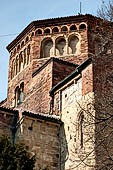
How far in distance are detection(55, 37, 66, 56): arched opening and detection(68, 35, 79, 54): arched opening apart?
13.1 inches

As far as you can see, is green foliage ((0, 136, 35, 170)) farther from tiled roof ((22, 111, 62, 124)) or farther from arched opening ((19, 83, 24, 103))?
arched opening ((19, 83, 24, 103))

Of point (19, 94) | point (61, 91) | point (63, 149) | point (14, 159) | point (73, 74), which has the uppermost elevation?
point (19, 94)

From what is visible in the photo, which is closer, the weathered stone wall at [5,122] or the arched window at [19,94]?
the weathered stone wall at [5,122]

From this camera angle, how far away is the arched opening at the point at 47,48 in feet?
69.5

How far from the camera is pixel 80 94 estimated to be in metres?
16.0

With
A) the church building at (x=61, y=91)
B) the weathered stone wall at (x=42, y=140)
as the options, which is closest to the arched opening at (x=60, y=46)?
the church building at (x=61, y=91)

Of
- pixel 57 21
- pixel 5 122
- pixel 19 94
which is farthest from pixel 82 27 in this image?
pixel 5 122

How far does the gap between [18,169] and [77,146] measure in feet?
13.7

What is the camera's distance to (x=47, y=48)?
21.3m

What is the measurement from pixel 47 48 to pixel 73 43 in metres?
1.47

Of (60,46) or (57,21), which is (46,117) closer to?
(60,46)

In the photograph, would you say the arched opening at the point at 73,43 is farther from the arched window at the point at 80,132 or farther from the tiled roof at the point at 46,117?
the arched window at the point at 80,132

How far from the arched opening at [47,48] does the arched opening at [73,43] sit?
107 cm

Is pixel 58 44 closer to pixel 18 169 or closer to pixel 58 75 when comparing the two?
pixel 58 75
